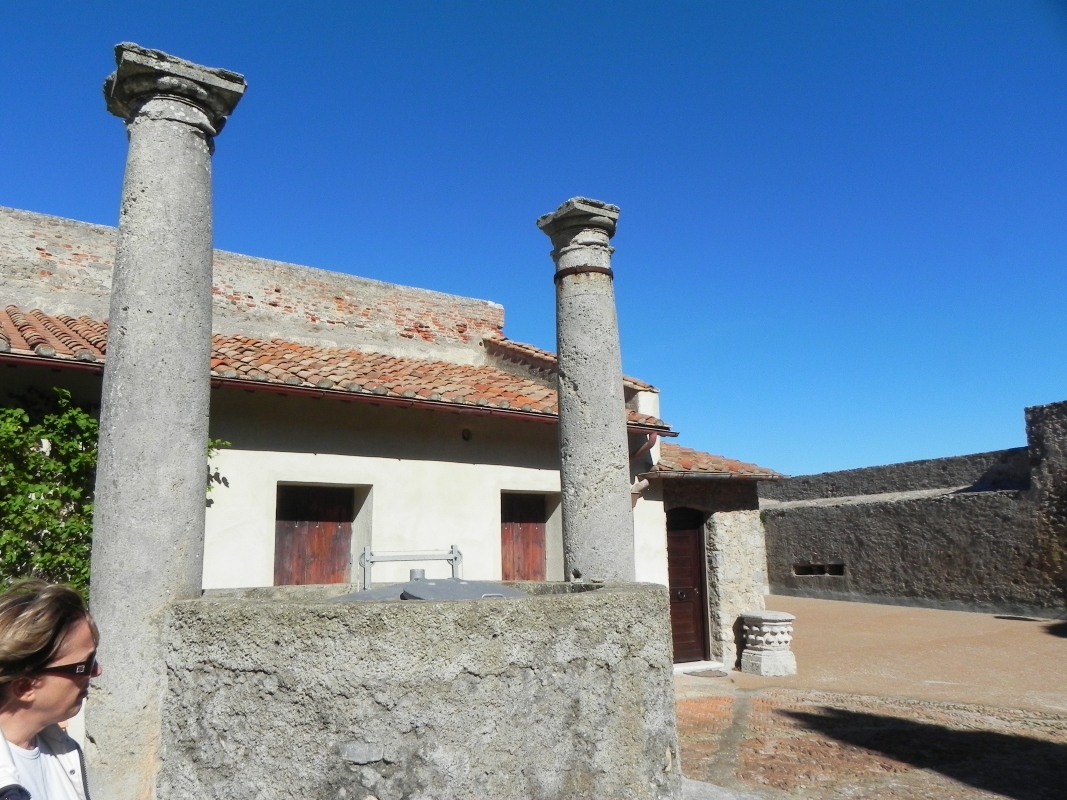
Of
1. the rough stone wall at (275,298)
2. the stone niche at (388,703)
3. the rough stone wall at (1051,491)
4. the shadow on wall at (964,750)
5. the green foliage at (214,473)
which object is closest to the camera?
the stone niche at (388,703)

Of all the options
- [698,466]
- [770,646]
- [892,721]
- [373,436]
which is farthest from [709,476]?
[373,436]

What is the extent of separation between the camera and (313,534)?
8.19 metres

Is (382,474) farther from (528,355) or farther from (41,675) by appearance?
(41,675)

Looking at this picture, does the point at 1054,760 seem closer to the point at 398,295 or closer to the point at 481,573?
the point at 481,573

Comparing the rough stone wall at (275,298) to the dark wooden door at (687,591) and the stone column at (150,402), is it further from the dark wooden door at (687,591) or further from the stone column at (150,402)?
the stone column at (150,402)

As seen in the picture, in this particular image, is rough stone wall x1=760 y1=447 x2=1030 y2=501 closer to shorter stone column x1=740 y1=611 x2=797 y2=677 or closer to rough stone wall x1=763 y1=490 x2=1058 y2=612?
rough stone wall x1=763 y1=490 x2=1058 y2=612

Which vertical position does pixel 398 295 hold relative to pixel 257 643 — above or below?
above

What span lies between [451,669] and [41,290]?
7840 mm

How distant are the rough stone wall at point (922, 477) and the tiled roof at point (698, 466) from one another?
5.41m

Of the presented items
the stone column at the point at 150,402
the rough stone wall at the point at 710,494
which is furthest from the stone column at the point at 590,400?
the rough stone wall at the point at 710,494

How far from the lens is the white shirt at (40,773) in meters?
1.56

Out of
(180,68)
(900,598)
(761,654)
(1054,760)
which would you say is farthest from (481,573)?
(900,598)

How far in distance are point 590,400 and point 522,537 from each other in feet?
15.4

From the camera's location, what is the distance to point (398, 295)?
443 inches
